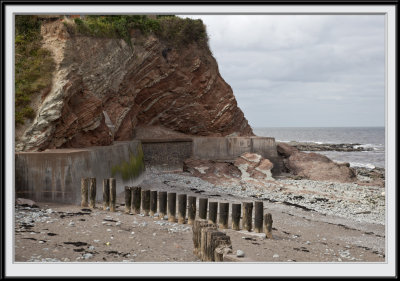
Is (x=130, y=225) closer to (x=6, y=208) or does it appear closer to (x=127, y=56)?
(x=6, y=208)

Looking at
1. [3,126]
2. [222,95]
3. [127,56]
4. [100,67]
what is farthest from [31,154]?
[222,95]

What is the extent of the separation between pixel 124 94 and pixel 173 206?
480 inches

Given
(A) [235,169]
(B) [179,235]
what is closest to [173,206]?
(B) [179,235]

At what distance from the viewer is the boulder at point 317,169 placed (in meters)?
23.7

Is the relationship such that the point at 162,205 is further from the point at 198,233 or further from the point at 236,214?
the point at 198,233

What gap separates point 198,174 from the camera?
21938 mm

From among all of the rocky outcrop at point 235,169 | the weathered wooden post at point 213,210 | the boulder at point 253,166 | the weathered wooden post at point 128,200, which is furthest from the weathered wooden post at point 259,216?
the boulder at point 253,166

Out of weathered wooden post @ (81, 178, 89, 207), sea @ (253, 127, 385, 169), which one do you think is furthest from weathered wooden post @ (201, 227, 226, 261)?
sea @ (253, 127, 385, 169)

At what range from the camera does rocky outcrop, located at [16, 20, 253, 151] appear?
1423 centimetres

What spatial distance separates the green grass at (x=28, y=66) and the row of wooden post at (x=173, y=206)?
11.7ft

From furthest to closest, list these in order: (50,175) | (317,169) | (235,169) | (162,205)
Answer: (317,169) < (235,169) < (50,175) < (162,205)

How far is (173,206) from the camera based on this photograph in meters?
11.5

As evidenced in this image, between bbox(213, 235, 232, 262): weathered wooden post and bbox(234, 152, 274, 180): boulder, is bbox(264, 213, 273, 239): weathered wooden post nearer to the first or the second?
bbox(213, 235, 232, 262): weathered wooden post

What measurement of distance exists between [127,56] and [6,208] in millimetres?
16928
